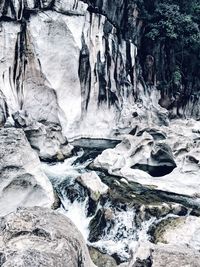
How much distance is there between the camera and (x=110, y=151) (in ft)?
53.1

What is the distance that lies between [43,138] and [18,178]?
5503mm

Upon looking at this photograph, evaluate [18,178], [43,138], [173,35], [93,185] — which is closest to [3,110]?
[43,138]

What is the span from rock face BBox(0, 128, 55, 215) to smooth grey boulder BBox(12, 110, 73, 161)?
4670 millimetres

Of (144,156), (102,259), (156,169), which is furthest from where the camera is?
(144,156)

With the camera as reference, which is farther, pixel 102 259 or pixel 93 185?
pixel 93 185

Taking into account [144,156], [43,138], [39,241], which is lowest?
[144,156]

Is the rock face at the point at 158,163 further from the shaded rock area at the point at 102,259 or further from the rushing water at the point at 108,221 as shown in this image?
the shaded rock area at the point at 102,259

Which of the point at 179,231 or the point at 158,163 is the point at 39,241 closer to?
the point at 179,231

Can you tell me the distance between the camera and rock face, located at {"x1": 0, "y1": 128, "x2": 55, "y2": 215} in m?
10.8

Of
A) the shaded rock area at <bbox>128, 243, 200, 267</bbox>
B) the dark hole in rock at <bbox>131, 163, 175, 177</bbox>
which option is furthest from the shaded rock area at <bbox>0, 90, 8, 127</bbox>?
the shaded rock area at <bbox>128, 243, 200, 267</bbox>

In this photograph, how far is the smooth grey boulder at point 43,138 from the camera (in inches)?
639

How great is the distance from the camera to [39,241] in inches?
224

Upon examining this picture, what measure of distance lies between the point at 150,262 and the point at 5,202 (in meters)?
5.65

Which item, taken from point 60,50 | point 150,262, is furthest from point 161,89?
point 150,262
